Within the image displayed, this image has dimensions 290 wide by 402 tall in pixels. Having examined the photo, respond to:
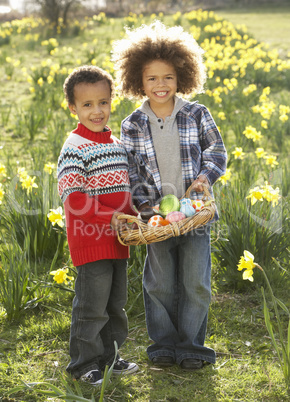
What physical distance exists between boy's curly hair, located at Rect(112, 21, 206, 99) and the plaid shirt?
21 cm

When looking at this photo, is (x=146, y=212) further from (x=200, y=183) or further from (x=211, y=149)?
(x=211, y=149)

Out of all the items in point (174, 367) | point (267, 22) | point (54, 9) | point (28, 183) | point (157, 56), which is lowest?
point (174, 367)

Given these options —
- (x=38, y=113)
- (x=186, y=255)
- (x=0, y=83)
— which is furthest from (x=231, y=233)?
(x=0, y=83)

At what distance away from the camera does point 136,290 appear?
2992mm

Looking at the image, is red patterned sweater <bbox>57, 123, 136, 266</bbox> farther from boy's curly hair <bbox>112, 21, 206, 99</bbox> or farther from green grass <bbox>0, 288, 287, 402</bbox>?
green grass <bbox>0, 288, 287, 402</bbox>

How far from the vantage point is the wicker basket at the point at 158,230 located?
206 centimetres

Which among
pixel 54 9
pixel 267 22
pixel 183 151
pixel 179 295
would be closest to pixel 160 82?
pixel 183 151

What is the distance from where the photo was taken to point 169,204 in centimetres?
226

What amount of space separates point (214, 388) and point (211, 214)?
0.84m

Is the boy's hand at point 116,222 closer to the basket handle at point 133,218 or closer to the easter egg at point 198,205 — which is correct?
the basket handle at point 133,218

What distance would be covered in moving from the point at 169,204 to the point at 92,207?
36 centimetres

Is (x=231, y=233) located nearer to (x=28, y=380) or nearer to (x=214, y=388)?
(x=214, y=388)

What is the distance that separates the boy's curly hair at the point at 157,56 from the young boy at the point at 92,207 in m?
0.26

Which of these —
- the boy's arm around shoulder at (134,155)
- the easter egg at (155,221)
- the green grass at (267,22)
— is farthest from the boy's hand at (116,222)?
the green grass at (267,22)
